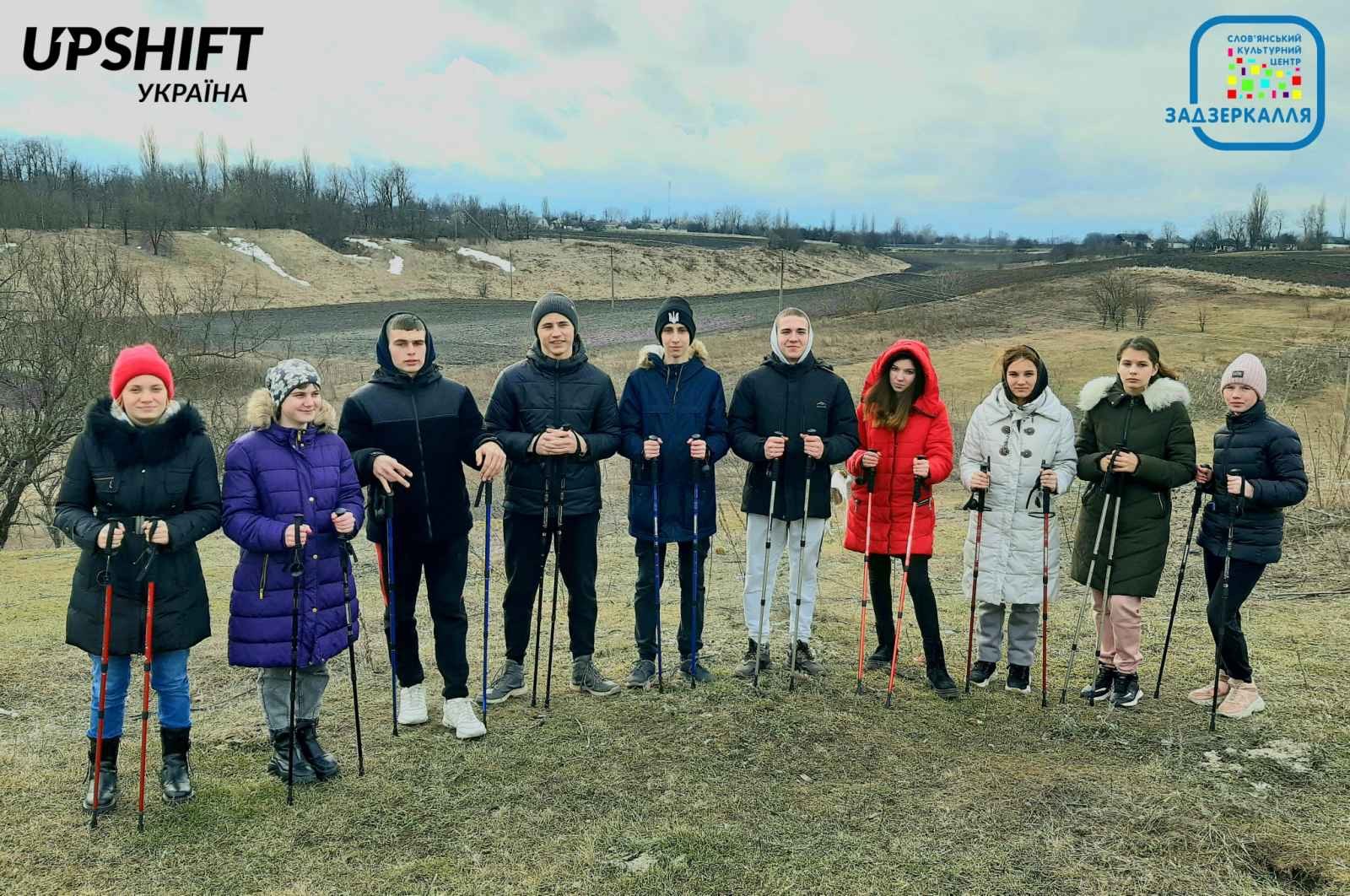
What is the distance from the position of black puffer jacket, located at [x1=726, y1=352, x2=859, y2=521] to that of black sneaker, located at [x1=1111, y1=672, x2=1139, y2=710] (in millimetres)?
2068

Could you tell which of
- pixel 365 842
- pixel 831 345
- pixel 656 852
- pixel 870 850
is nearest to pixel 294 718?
pixel 365 842

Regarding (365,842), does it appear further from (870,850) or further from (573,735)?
(870,850)

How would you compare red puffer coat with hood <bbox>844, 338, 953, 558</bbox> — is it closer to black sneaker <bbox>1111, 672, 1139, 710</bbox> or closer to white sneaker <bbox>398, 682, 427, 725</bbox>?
black sneaker <bbox>1111, 672, 1139, 710</bbox>

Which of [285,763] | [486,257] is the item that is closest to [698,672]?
[285,763]

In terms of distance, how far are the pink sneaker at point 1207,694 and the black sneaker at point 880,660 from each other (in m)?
1.86

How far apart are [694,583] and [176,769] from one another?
298cm

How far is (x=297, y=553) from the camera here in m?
4.50

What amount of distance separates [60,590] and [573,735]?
7.44 m

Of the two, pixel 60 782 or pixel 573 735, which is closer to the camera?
pixel 60 782

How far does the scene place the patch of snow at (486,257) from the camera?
7376cm

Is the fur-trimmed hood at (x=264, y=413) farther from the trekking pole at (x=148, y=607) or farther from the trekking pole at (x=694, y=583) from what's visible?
the trekking pole at (x=694, y=583)

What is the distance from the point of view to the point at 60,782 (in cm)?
479

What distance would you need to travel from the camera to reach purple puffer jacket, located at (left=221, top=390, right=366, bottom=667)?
4.51 metres

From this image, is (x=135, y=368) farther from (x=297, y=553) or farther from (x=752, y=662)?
(x=752, y=662)
